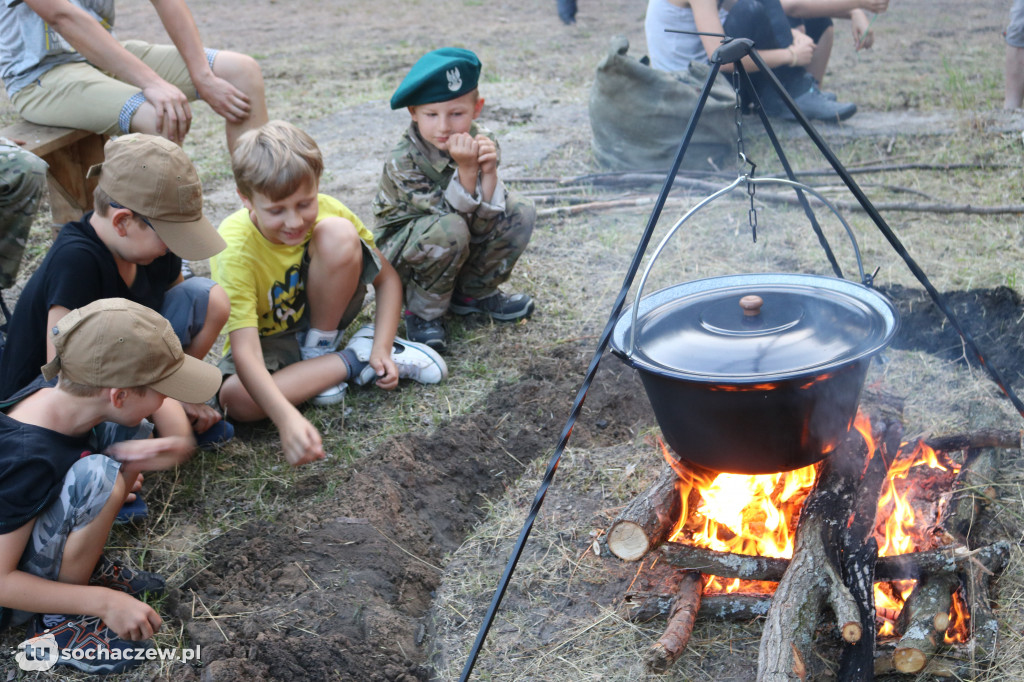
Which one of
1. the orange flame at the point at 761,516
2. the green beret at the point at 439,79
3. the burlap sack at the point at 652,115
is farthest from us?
the burlap sack at the point at 652,115

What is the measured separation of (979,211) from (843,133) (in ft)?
5.60

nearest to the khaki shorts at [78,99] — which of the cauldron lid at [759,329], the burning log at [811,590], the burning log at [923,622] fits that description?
the cauldron lid at [759,329]

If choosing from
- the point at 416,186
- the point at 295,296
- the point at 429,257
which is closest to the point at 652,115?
the point at 416,186

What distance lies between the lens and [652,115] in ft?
18.5

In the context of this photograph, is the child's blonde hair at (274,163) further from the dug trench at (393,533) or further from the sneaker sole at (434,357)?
the dug trench at (393,533)

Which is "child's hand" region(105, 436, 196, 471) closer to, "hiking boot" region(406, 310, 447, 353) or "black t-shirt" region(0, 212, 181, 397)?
"black t-shirt" region(0, 212, 181, 397)

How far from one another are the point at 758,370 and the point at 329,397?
202 centimetres

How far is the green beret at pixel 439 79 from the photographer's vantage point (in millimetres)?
3494

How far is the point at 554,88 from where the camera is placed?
26.8 ft

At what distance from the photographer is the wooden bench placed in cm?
395

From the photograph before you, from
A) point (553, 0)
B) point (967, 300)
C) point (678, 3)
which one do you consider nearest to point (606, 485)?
point (967, 300)

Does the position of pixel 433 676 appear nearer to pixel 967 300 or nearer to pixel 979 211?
pixel 967 300

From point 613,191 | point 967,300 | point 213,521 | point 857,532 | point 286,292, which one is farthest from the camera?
point 613,191

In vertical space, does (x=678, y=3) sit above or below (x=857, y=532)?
above
